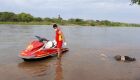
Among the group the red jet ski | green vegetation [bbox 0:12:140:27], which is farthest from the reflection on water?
green vegetation [bbox 0:12:140:27]

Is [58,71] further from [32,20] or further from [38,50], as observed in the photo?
[32,20]

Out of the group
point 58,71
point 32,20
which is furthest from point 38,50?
point 32,20

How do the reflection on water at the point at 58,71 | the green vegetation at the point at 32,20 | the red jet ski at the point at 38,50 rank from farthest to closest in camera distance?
1. the green vegetation at the point at 32,20
2. the red jet ski at the point at 38,50
3. the reflection on water at the point at 58,71

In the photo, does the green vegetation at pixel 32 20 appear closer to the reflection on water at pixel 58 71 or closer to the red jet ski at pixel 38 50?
the red jet ski at pixel 38 50

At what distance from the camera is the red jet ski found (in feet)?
48.8

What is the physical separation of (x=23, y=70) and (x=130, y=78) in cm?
468

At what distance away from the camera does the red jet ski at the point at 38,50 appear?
14875 millimetres

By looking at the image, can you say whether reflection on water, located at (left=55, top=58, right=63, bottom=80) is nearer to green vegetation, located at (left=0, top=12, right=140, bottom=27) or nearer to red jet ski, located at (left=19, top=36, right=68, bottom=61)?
red jet ski, located at (left=19, top=36, right=68, bottom=61)

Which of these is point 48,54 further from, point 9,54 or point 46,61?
point 9,54

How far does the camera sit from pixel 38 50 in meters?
15.4

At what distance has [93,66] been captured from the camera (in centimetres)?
1449

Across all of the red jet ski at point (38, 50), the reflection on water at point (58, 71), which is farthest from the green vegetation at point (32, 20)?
the reflection on water at point (58, 71)

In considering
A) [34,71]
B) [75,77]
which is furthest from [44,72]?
[75,77]

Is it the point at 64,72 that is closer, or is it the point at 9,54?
the point at 64,72
